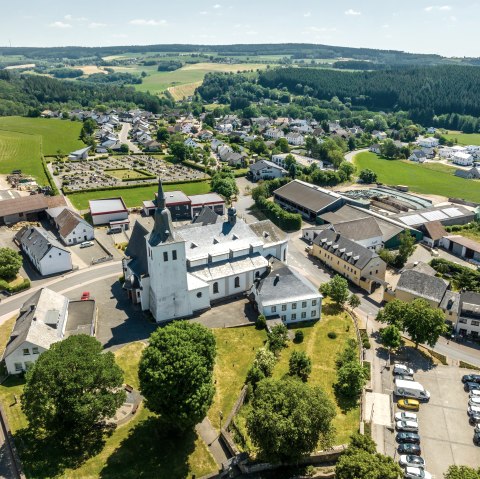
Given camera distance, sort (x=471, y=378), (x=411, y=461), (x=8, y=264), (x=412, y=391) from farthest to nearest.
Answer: (x=8, y=264)
(x=471, y=378)
(x=412, y=391)
(x=411, y=461)

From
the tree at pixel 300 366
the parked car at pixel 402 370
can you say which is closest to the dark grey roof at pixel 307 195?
the parked car at pixel 402 370

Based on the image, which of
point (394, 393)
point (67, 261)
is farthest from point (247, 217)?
point (394, 393)

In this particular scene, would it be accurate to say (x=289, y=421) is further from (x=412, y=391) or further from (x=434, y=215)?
(x=434, y=215)

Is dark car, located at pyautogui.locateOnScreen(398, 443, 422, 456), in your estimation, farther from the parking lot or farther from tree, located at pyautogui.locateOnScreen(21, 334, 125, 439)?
tree, located at pyautogui.locateOnScreen(21, 334, 125, 439)

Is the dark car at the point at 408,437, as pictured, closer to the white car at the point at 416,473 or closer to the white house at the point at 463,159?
the white car at the point at 416,473

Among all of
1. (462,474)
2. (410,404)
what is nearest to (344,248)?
(410,404)
